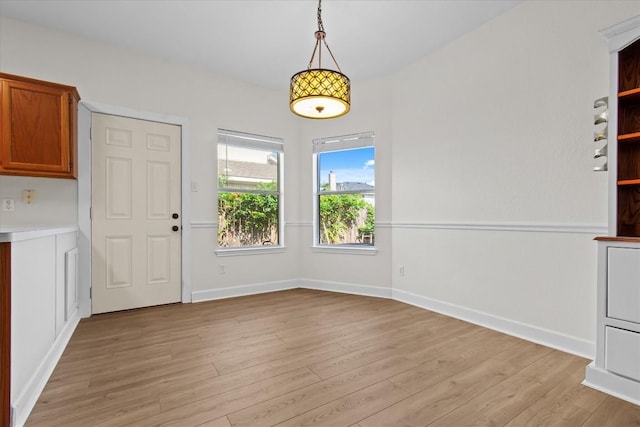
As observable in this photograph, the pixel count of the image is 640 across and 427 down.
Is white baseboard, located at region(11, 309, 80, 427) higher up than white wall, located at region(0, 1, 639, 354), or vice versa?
white wall, located at region(0, 1, 639, 354)

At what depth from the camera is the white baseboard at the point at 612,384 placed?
1739mm

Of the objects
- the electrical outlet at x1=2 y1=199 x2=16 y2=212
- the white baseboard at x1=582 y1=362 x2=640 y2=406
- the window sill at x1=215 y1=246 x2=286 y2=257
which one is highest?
the electrical outlet at x1=2 y1=199 x2=16 y2=212

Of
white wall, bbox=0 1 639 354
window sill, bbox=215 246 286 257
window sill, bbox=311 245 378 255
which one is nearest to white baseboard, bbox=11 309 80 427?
white wall, bbox=0 1 639 354

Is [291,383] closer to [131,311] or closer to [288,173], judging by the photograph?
[131,311]

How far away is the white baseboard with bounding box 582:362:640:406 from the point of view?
5.71ft

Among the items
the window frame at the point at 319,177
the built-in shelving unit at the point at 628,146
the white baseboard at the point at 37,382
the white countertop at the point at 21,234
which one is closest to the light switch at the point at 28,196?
the white countertop at the point at 21,234

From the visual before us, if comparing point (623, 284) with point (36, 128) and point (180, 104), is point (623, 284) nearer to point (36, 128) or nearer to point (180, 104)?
point (180, 104)

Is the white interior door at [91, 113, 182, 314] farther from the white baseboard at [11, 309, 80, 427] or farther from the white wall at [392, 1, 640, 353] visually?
the white wall at [392, 1, 640, 353]

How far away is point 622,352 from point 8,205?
181 inches

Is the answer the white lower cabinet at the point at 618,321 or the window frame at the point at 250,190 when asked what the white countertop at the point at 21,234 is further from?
the white lower cabinet at the point at 618,321

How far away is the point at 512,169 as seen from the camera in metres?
2.74

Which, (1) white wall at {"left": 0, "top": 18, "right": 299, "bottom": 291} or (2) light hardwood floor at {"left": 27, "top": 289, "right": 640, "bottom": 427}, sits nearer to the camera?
(2) light hardwood floor at {"left": 27, "top": 289, "right": 640, "bottom": 427}

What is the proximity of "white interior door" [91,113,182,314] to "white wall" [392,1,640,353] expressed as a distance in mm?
2717

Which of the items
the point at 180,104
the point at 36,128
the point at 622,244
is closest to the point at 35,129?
the point at 36,128
